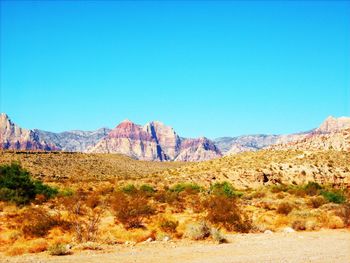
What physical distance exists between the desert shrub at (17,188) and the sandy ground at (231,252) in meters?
18.6

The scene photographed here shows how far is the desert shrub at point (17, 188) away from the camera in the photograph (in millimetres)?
32497

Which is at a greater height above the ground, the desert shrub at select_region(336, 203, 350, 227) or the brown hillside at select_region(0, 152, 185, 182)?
the brown hillside at select_region(0, 152, 185, 182)

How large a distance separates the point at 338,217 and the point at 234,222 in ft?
20.5

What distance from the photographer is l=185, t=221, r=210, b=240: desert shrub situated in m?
18.4

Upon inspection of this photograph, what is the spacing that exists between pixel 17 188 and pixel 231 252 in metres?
24.9

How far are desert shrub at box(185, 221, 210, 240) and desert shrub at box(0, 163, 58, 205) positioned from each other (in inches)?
704

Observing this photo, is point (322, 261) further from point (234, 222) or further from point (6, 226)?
point (6, 226)

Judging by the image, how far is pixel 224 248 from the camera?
1616cm

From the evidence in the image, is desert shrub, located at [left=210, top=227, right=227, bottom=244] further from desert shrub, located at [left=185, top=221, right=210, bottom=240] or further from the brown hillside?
the brown hillside

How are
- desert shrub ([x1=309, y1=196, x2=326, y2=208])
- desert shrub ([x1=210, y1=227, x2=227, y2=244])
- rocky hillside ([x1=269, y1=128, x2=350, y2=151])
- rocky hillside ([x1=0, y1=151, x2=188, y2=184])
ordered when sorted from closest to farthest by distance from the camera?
1. desert shrub ([x1=210, y1=227, x2=227, y2=244])
2. desert shrub ([x1=309, y1=196, x2=326, y2=208])
3. rocky hillside ([x1=269, y1=128, x2=350, y2=151])
4. rocky hillside ([x1=0, y1=151, x2=188, y2=184])

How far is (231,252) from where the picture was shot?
50.2 feet

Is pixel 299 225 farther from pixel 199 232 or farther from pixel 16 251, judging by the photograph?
pixel 16 251

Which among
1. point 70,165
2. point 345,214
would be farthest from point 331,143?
point 345,214

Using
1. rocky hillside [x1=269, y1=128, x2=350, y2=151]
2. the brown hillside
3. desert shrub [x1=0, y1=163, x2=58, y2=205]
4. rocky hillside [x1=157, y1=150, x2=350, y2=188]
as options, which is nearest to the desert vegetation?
desert shrub [x1=0, y1=163, x2=58, y2=205]
